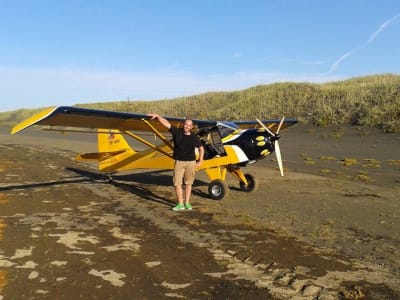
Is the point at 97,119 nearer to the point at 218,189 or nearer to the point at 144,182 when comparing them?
the point at 218,189

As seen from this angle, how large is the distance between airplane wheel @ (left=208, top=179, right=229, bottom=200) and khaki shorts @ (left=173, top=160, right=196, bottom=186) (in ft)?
4.34

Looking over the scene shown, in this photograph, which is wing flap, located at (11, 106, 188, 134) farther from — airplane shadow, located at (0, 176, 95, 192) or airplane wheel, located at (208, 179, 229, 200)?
airplane shadow, located at (0, 176, 95, 192)

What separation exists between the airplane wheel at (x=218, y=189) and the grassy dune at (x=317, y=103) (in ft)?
46.6

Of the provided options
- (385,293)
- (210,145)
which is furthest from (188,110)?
(385,293)

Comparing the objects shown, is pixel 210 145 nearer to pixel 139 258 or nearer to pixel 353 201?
pixel 353 201

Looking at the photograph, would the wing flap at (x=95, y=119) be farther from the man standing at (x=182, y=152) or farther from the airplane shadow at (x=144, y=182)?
the airplane shadow at (x=144, y=182)

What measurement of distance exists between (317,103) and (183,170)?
75.6 feet

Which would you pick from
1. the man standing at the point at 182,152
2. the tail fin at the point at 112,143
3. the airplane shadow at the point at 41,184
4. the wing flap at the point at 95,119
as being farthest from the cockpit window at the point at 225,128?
the airplane shadow at the point at 41,184

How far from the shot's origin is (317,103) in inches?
1179

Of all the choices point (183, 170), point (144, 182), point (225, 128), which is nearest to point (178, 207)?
point (183, 170)

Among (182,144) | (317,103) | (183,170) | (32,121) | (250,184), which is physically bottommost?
(250,184)

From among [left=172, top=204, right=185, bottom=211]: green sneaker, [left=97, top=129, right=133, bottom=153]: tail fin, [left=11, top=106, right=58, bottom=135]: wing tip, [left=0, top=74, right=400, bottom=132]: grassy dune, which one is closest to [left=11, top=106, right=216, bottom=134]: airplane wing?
[left=11, top=106, right=58, bottom=135]: wing tip

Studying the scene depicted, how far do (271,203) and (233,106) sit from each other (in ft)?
95.7

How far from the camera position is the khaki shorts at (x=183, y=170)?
871 cm
